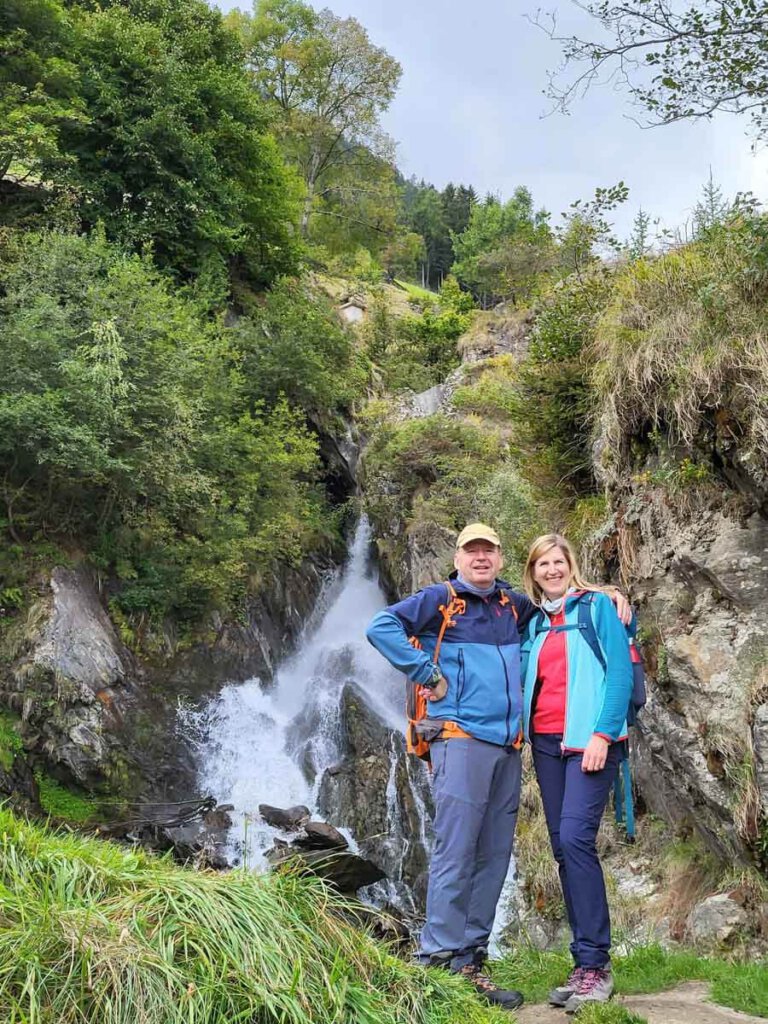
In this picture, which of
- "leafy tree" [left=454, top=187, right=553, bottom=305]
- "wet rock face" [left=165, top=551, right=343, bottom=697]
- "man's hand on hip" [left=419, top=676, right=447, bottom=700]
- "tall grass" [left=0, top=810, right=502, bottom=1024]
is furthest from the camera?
"leafy tree" [left=454, top=187, right=553, bottom=305]

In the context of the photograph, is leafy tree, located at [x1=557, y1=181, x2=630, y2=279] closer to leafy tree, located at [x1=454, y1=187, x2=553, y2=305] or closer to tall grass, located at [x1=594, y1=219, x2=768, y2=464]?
tall grass, located at [x1=594, y1=219, x2=768, y2=464]

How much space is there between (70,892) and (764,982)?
343 cm

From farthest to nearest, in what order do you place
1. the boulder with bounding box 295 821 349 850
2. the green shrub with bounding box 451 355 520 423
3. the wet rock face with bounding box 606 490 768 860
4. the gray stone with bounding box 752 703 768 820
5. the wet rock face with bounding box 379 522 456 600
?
the green shrub with bounding box 451 355 520 423 → the wet rock face with bounding box 379 522 456 600 → the boulder with bounding box 295 821 349 850 → the wet rock face with bounding box 606 490 768 860 → the gray stone with bounding box 752 703 768 820

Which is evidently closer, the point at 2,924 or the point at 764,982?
the point at 2,924

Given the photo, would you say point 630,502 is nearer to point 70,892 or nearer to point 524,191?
point 70,892

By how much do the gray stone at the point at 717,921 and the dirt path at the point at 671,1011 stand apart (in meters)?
1.12

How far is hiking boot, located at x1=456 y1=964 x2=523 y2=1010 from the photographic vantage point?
11.1ft

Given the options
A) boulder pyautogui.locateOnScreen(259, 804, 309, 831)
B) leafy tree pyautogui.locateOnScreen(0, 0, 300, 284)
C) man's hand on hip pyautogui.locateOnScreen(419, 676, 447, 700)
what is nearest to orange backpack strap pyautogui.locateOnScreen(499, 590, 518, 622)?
man's hand on hip pyautogui.locateOnScreen(419, 676, 447, 700)

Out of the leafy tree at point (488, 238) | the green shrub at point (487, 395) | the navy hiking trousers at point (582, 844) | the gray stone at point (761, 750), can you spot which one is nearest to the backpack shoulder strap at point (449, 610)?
the navy hiking trousers at point (582, 844)

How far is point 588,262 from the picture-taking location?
9.16 metres

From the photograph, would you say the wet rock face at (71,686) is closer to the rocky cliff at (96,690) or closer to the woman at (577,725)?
the rocky cliff at (96,690)

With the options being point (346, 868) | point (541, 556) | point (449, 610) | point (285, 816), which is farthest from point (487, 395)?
point (449, 610)

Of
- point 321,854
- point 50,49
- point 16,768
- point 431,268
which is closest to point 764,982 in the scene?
point 321,854

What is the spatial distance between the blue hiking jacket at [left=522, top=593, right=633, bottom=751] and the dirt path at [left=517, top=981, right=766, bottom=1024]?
4.10 feet
